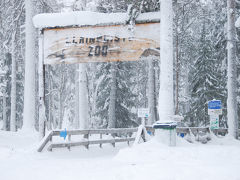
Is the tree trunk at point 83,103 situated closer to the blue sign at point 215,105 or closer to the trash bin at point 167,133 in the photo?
the blue sign at point 215,105

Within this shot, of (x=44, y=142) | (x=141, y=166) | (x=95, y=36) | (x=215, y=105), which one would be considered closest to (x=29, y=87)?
(x=95, y=36)

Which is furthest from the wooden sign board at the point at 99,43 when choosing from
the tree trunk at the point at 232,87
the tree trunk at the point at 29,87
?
the tree trunk at the point at 29,87

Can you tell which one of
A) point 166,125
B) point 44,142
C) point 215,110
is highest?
point 215,110

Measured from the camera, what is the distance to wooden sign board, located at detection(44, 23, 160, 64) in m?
12.5

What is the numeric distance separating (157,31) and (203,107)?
48.9 ft

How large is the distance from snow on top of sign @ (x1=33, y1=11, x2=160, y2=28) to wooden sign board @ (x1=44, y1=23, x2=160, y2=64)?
22 centimetres

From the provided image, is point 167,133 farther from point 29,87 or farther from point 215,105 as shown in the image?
point 29,87

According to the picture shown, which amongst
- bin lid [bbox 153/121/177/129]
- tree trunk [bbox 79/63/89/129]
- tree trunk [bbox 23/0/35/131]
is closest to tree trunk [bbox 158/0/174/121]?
bin lid [bbox 153/121/177/129]

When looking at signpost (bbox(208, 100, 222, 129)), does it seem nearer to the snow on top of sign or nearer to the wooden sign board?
the wooden sign board

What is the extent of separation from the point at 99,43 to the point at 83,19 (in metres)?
1.14

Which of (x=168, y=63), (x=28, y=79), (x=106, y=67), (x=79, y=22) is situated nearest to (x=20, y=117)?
(x=106, y=67)

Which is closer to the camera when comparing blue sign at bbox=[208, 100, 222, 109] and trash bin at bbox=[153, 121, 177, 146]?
trash bin at bbox=[153, 121, 177, 146]

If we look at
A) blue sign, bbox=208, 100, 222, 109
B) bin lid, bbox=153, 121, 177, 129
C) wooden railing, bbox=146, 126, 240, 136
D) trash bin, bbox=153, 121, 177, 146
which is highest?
blue sign, bbox=208, 100, 222, 109

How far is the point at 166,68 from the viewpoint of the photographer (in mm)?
→ 9695
